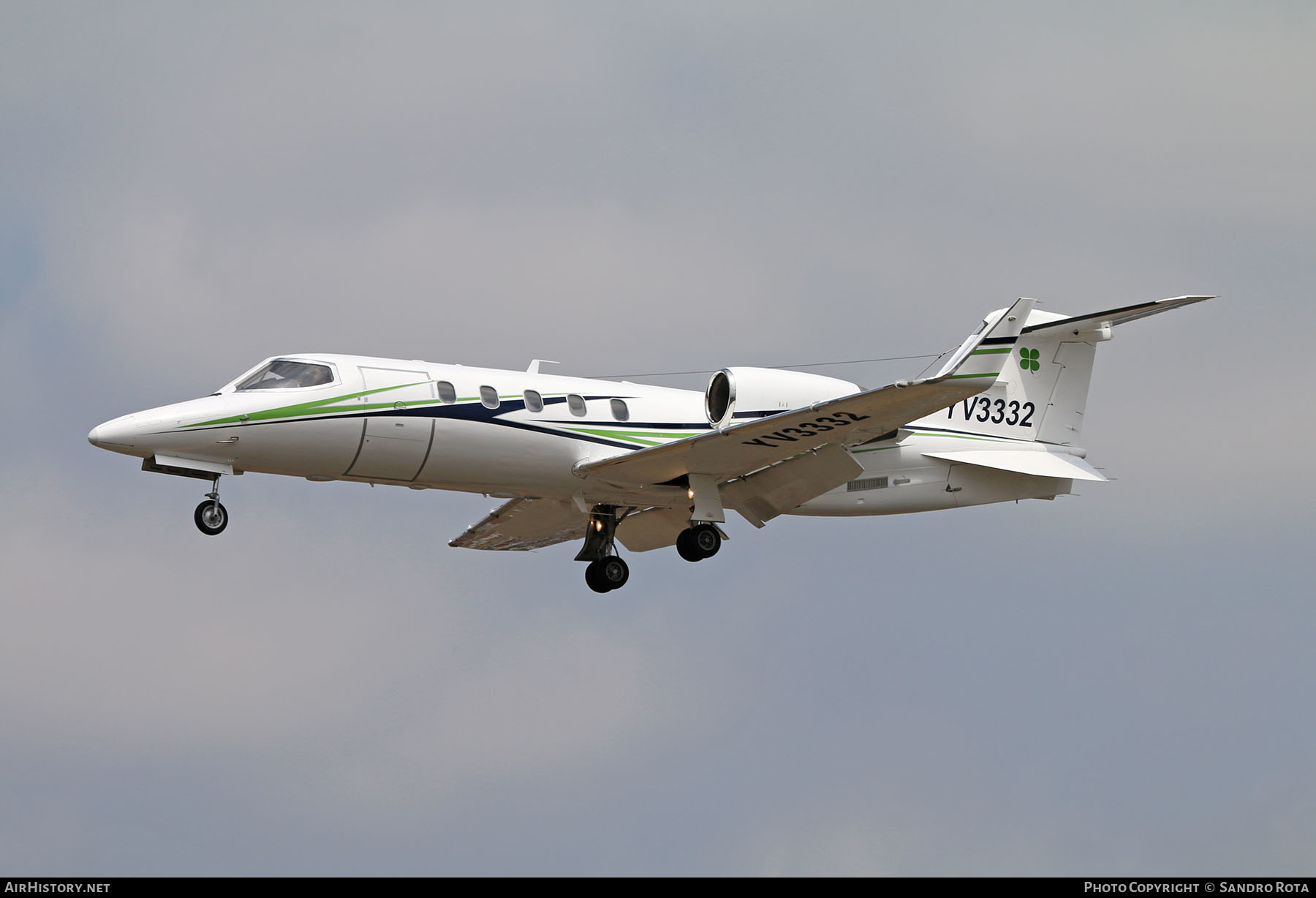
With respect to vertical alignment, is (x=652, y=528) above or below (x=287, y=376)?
below

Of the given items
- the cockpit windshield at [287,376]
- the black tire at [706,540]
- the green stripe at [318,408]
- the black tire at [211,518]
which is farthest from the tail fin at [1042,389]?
the black tire at [211,518]

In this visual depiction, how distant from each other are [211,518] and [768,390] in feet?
28.8

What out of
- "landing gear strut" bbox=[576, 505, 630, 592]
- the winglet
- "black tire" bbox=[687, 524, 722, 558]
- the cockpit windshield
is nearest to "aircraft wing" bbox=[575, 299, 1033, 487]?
the winglet

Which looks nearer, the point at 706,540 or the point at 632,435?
the point at 632,435

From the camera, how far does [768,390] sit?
1025 inches

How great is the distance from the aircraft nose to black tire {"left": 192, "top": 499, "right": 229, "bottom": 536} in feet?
4.46

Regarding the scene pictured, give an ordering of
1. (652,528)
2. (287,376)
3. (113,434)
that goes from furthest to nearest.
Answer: (652,528), (287,376), (113,434)

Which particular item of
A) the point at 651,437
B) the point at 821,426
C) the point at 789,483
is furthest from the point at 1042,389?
the point at 651,437

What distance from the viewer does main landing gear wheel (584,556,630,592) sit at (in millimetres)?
28016

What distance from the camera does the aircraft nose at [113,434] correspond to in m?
23.0

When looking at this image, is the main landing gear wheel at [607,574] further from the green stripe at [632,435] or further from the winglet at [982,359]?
the winglet at [982,359]

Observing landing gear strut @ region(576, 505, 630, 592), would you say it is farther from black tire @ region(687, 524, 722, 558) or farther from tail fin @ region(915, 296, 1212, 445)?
tail fin @ region(915, 296, 1212, 445)

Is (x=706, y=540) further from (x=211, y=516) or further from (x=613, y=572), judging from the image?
(x=211, y=516)
